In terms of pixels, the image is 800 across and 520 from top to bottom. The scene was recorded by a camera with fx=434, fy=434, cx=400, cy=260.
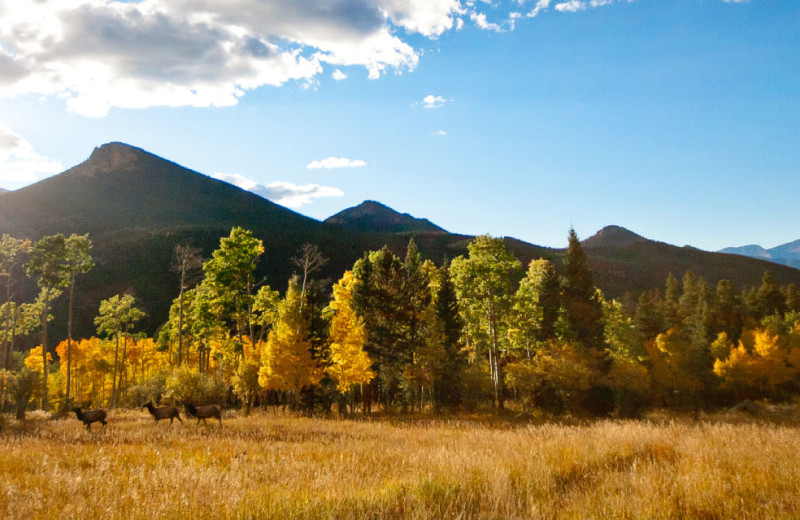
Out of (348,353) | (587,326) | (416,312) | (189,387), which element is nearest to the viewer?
(189,387)

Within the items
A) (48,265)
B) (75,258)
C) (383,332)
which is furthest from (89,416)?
(75,258)

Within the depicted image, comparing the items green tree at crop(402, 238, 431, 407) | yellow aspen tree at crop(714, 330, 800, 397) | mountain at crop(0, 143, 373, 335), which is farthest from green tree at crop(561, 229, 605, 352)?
mountain at crop(0, 143, 373, 335)

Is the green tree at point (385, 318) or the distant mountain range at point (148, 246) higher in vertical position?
the distant mountain range at point (148, 246)

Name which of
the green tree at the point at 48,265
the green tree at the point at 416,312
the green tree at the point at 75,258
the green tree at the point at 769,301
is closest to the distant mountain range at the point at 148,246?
the green tree at the point at 769,301

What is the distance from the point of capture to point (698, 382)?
2105 inches

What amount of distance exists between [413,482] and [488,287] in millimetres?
26766

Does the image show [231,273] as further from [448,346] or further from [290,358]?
[448,346]

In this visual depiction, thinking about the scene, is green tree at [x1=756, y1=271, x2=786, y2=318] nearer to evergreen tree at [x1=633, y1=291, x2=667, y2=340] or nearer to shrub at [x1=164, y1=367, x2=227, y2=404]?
evergreen tree at [x1=633, y1=291, x2=667, y2=340]

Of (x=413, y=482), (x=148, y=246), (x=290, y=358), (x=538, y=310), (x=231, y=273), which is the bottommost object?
(x=290, y=358)

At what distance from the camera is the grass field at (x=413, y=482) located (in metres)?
6.27

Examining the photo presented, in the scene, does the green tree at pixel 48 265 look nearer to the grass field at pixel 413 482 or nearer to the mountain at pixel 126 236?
the grass field at pixel 413 482

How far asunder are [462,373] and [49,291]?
32066 millimetres

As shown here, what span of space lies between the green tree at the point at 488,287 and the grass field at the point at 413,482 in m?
21.4

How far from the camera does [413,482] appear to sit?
772 cm
